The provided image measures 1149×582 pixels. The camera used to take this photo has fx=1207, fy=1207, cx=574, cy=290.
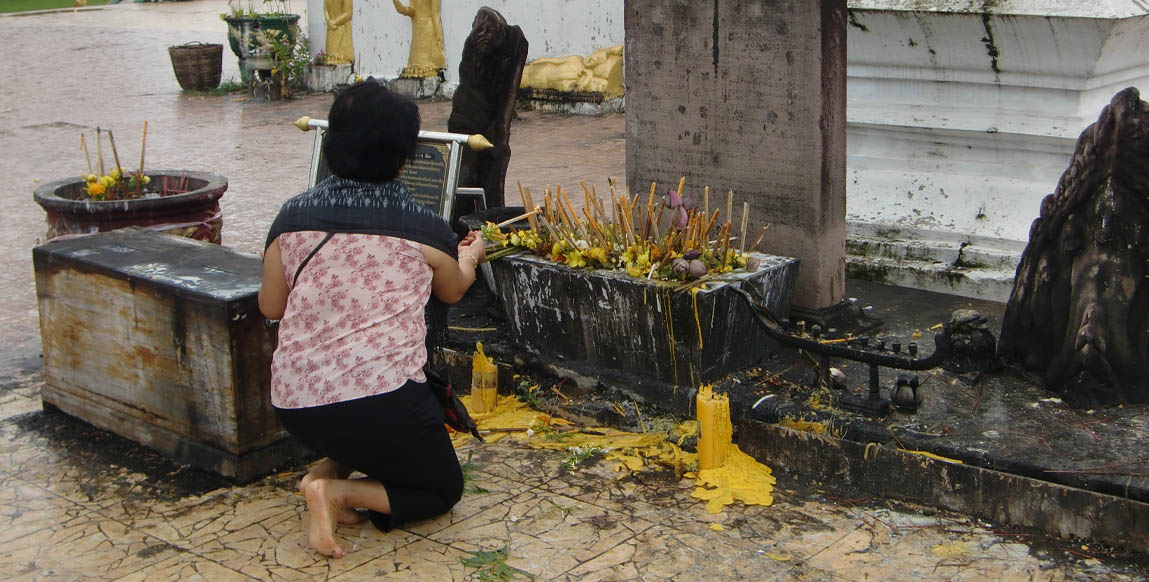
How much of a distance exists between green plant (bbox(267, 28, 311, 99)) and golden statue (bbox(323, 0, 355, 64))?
1.16ft

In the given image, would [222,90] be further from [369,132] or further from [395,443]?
[395,443]

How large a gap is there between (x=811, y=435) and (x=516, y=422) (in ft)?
3.84

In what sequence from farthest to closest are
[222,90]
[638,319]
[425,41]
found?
[222,90]
[425,41]
[638,319]

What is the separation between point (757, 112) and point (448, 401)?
71.4 inches

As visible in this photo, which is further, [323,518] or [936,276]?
[936,276]

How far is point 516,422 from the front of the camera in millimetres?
4602

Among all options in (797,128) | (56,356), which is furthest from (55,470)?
(797,128)

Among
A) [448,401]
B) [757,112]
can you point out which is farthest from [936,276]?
[448,401]

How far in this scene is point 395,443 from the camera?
3547 mm

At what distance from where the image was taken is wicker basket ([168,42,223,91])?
15.6 m

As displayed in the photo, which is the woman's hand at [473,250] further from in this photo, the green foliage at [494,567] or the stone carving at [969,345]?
the stone carving at [969,345]

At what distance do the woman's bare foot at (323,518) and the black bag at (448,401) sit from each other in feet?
1.41

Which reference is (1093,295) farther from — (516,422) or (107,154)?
(107,154)

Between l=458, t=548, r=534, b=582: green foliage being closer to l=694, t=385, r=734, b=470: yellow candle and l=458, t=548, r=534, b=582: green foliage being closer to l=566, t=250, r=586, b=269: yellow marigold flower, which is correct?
l=694, t=385, r=734, b=470: yellow candle
